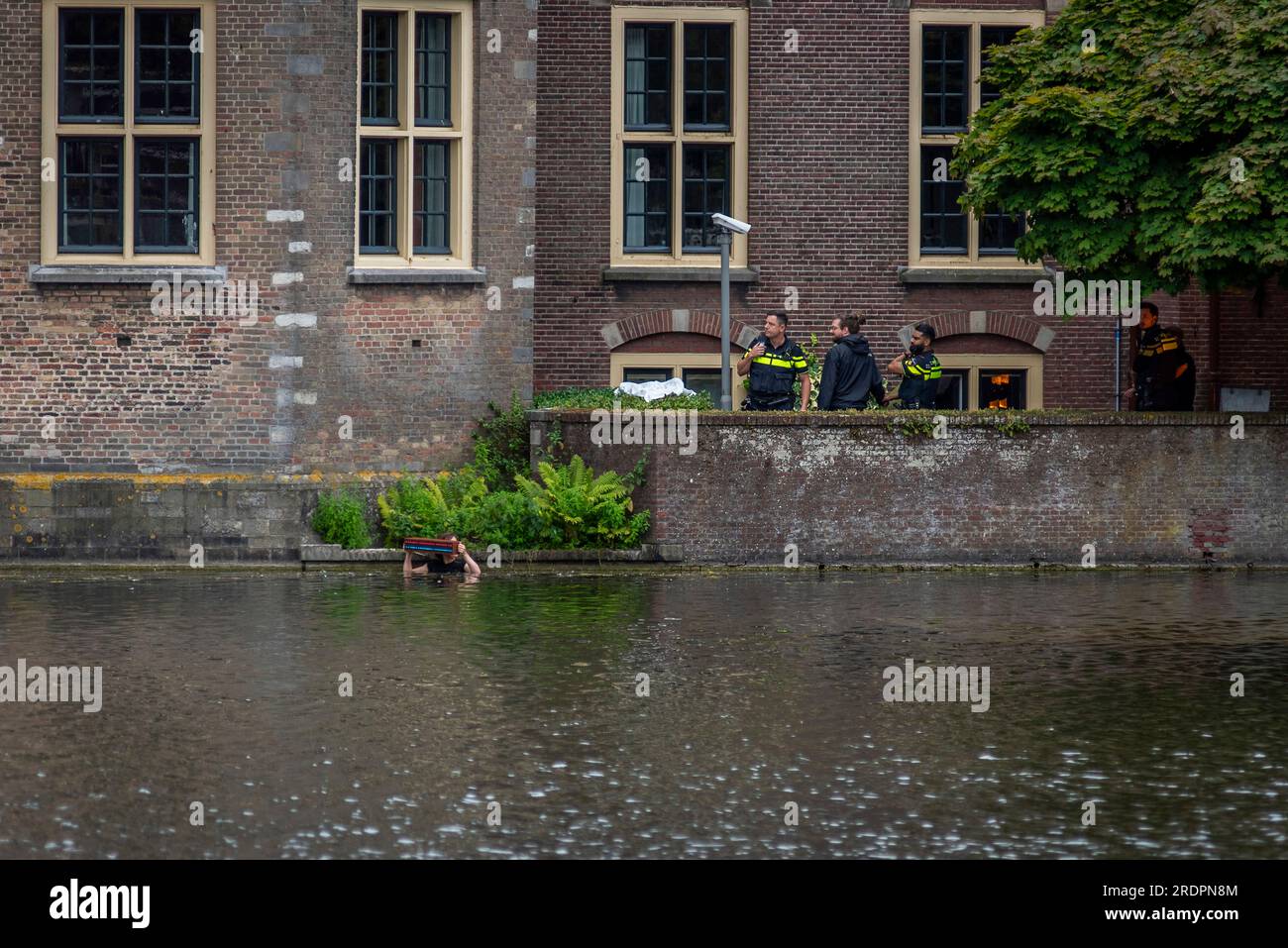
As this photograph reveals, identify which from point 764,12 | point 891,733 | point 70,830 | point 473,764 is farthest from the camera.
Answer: point 764,12

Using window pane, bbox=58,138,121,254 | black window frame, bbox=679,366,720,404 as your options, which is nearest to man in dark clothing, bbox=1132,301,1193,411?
black window frame, bbox=679,366,720,404

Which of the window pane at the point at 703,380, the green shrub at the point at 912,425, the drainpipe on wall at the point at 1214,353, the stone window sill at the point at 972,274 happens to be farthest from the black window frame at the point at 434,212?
the drainpipe on wall at the point at 1214,353

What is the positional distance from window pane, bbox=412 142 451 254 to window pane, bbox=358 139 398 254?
0.28m

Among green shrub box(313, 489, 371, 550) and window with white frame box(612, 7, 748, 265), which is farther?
window with white frame box(612, 7, 748, 265)

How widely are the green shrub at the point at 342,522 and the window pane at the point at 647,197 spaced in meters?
6.78

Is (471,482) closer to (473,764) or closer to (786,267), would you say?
(786,267)

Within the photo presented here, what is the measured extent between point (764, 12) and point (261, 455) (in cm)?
957

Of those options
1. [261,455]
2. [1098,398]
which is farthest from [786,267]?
[261,455]

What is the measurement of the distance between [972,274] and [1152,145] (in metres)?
5.75

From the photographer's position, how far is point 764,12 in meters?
25.9

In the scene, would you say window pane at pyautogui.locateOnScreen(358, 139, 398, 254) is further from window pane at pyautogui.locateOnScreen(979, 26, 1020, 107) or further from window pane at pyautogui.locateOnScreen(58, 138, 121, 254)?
window pane at pyautogui.locateOnScreen(979, 26, 1020, 107)

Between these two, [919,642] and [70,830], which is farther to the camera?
[919,642]

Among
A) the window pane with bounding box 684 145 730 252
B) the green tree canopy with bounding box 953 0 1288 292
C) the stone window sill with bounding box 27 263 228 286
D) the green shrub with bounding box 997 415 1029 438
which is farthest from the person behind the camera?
the window pane with bounding box 684 145 730 252

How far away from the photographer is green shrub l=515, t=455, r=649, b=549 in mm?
20188
